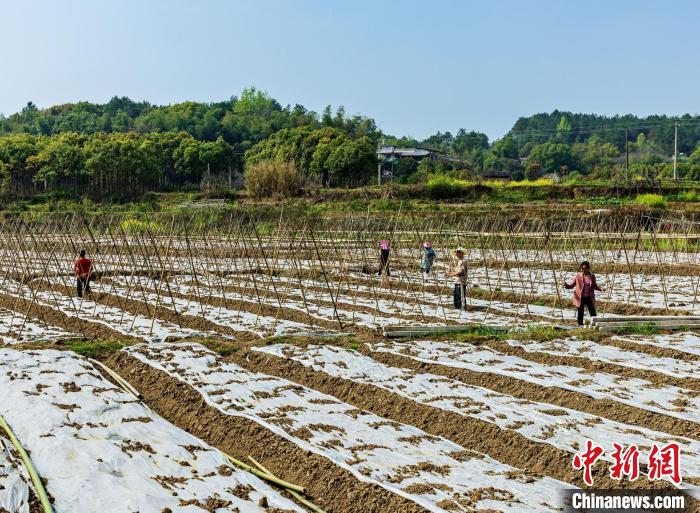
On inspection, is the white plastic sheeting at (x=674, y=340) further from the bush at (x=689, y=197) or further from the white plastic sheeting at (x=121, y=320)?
the bush at (x=689, y=197)

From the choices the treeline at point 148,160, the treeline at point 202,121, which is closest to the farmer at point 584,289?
the treeline at point 148,160

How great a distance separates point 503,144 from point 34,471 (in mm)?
91574

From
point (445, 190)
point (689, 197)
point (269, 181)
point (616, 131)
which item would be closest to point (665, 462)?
point (689, 197)

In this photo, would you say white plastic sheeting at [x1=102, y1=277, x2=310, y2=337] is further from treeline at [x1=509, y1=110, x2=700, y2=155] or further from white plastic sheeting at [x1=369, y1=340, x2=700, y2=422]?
treeline at [x1=509, y1=110, x2=700, y2=155]

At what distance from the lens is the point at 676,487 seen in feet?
16.2

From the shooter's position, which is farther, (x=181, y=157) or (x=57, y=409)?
(x=181, y=157)

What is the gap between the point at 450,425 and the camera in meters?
6.39

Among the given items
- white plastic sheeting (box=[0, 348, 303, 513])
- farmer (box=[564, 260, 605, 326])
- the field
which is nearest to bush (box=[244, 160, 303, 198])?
A: the field

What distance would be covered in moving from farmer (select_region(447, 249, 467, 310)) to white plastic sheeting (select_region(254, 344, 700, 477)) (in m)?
3.78

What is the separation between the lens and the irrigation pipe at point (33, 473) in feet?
15.6

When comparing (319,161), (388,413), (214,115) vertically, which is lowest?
(388,413)

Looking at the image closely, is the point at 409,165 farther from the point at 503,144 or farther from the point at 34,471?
the point at 34,471

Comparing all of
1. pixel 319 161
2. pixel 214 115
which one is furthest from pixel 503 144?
pixel 319 161

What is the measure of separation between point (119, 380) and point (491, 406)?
3504 mm
